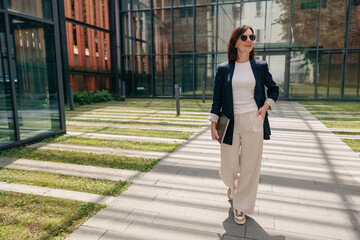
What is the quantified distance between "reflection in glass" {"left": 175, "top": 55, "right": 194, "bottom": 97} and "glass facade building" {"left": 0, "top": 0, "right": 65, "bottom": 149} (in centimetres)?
1088

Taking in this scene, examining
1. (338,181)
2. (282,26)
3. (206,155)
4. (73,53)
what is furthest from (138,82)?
(338,181)

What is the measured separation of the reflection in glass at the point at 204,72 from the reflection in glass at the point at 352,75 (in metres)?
7.19

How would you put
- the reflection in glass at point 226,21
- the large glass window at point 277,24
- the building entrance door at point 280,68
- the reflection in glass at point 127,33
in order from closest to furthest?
the large glass window at point 277,24, the building entrance door at point 280,68, the reflection in glass at point 226,21, the reflection in glass at point 127,33

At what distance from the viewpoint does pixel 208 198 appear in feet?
10.7

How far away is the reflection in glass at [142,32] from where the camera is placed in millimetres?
17234

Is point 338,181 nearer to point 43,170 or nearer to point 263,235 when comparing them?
point 263,235

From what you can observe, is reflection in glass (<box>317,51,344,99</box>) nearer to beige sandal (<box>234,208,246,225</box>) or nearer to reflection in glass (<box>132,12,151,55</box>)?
reflection in glass (<box>132,12,151,55</box>)

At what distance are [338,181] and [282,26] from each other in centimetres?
1313

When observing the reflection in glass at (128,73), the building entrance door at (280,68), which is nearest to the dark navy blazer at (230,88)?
the building entrance door at (280,68)

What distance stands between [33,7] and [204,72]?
38.6ft

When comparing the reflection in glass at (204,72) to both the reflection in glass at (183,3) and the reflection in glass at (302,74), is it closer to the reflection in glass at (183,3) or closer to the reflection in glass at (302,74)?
the reflection in glass at (183,3)

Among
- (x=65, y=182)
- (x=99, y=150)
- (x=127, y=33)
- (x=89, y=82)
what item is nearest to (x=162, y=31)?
(x=127, y=33)

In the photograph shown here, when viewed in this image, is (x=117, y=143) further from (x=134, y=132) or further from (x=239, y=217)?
(x=239, y=217)

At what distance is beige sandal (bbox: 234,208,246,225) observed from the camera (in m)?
2.69
